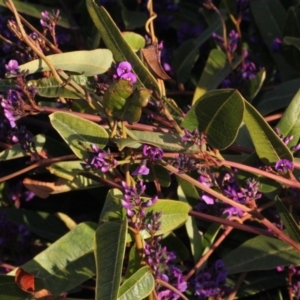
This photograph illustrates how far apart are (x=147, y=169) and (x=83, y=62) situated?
29 cm

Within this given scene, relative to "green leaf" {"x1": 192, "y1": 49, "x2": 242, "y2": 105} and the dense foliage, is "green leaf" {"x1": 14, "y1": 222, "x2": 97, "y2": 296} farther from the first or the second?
"green leaf" {"x1": 192, "y1": 49, "x2": 242, "y2": 105}

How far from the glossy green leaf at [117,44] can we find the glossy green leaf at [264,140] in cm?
19

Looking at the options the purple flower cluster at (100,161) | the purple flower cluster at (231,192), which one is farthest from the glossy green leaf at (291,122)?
the purple flower cluster at (100,161)

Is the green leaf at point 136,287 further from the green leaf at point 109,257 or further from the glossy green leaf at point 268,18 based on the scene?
the glossy green leaf at point 268,18

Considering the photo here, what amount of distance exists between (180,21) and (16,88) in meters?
0.80

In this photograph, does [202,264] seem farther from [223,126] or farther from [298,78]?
[298,78]

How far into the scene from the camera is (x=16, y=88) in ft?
4.79

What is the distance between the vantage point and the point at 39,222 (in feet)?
5.66

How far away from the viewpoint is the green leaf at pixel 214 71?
177cm

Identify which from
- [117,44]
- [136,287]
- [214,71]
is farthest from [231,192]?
[214,71]

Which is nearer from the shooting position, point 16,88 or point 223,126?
point 223,126

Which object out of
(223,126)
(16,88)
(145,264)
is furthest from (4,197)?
(223,126)

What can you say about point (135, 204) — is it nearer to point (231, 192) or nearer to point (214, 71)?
point (231, 192)

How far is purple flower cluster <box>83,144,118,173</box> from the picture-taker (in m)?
1.32
